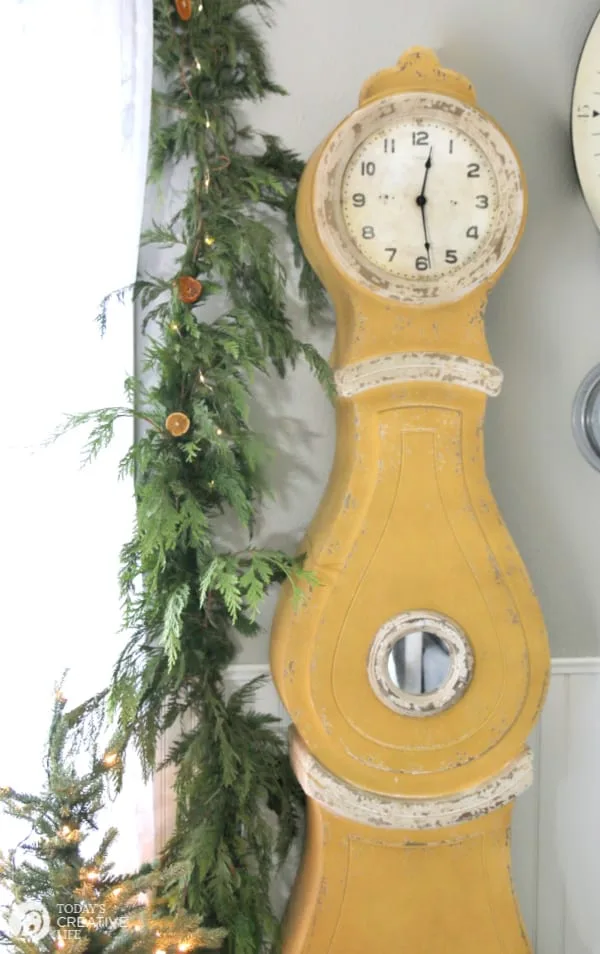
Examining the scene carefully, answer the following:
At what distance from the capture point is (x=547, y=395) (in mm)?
1700

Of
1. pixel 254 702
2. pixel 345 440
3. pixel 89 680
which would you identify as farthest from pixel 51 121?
pixel 254 702

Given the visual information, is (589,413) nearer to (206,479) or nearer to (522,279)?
(522,279)

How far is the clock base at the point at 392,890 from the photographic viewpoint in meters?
1.45

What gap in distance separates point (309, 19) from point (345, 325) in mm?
607

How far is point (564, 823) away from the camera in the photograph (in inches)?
68.2

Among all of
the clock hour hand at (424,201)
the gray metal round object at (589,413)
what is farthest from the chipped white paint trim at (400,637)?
the clock hour hand at (424,201)

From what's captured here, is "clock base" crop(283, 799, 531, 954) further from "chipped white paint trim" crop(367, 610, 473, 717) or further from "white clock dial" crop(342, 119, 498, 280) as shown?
"white clock dial" crop(342, 119, 498, 280)

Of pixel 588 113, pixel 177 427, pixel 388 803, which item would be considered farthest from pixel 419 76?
pixel 388 803

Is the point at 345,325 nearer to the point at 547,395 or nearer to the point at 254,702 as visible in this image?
the point at 547,395

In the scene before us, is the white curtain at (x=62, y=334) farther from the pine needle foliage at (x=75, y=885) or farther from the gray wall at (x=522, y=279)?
the gray wall at (x=522, y=279)

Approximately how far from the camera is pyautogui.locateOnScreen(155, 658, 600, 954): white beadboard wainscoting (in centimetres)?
171

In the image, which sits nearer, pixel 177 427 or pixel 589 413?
pixel 177 427

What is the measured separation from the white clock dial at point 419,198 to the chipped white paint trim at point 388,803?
0.85 meters

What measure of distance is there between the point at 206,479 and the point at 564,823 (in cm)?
103
